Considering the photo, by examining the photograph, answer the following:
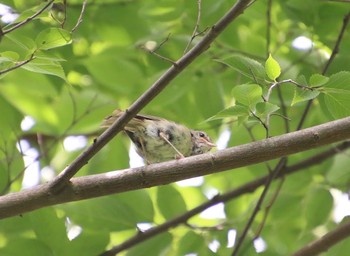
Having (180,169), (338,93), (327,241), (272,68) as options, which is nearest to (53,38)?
(180,169)

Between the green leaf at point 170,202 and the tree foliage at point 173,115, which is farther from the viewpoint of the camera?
the green leaf at point 170,202

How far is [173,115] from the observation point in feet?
16.6

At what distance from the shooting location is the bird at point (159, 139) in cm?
421

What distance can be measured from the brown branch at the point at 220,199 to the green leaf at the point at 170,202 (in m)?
0.09

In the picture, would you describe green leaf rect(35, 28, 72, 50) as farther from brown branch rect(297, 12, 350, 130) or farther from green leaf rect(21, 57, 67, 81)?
brown branch rect(297, 12, 350, 130)

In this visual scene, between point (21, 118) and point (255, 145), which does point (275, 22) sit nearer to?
point (21, 118)

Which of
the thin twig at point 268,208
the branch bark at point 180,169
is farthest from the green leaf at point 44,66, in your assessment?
the thin twig at point 268,208

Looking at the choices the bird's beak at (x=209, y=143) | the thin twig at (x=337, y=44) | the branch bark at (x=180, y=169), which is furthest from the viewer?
the bird's beak at (x=209, y=143)

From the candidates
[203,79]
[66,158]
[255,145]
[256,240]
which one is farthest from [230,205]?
[255,145]

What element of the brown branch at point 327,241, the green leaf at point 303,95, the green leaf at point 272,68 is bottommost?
the brown branch at point 327,241

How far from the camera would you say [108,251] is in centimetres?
413

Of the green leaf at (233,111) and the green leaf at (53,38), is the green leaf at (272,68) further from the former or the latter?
the green leaf at (53,38)

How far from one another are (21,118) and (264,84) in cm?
192

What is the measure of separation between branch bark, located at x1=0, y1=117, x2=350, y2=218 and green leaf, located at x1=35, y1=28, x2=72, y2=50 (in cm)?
67
